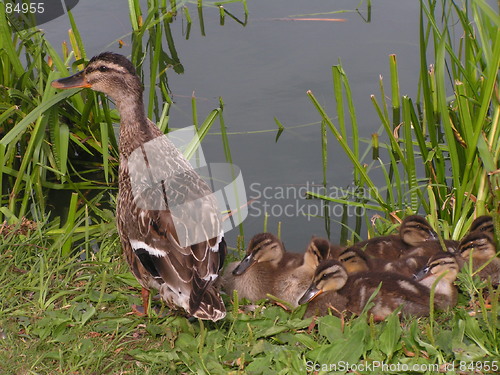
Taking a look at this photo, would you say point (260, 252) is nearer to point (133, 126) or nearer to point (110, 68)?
point (133, 126)

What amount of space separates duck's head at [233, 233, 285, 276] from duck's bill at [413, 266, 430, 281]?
2.61ft

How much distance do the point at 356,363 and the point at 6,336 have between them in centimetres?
180

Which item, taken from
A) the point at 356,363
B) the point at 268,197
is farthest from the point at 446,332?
the point at 268,197

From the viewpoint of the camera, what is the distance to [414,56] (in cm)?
647

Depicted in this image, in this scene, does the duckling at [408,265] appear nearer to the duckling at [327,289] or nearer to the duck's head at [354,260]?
the duck's head at [354,260]

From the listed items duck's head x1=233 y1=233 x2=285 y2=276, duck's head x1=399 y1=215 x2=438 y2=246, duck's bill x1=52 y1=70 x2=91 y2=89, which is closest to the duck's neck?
duck's bill x1=52 y1=70 x2=91 y2=89

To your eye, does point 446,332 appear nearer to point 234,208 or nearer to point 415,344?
point 415,344

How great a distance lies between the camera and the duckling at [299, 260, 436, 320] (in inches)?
154

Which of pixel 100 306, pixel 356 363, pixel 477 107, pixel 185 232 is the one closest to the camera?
pixel 356 363

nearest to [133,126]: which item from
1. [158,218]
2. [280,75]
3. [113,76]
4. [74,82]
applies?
[113,76]

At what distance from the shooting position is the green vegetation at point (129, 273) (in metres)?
3.61

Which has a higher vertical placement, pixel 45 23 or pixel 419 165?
pixel 45 23

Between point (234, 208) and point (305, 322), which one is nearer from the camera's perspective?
point (305, 322)

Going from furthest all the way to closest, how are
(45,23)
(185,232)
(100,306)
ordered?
1. (45,23)
2. (100,306)
3. (185,232)
